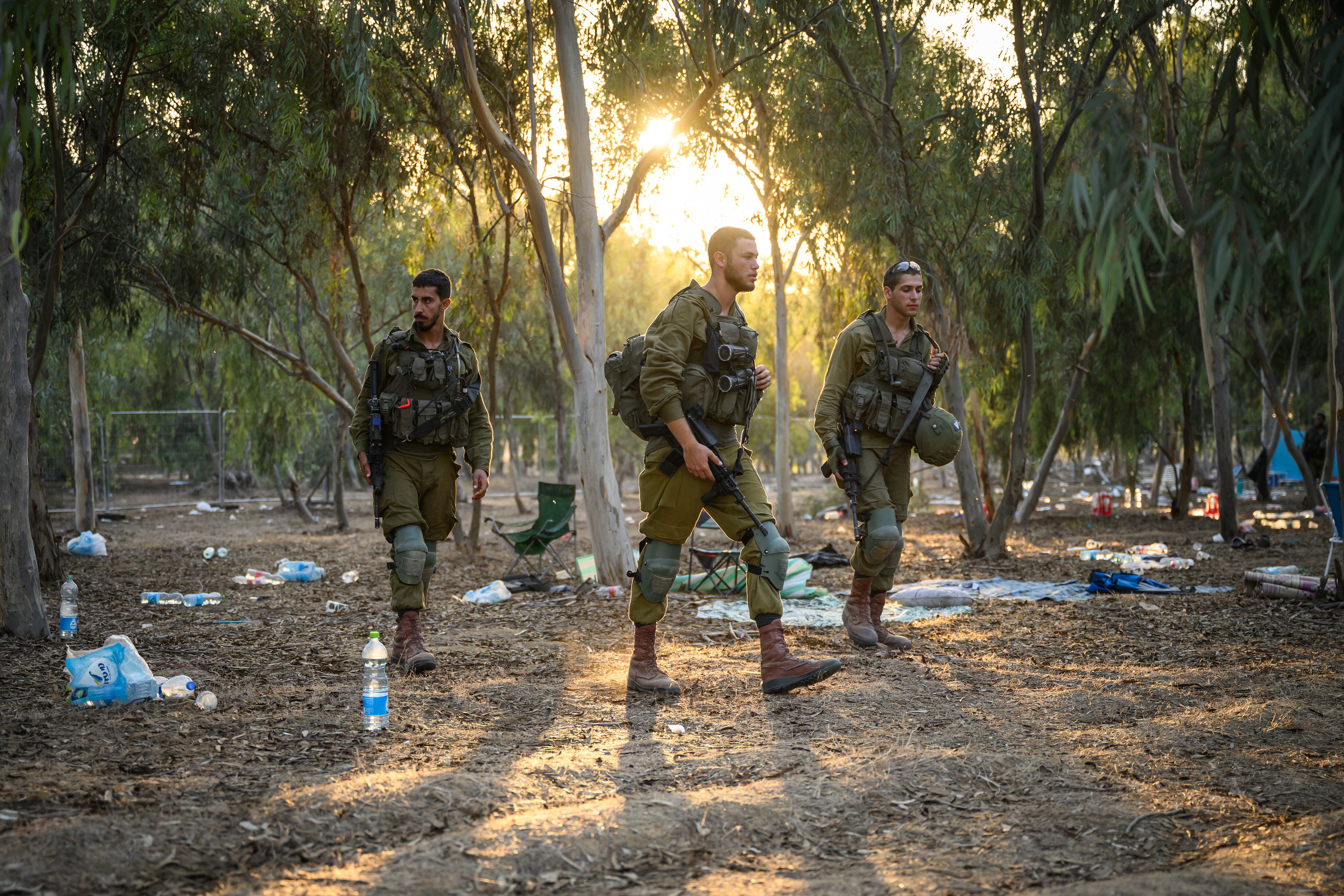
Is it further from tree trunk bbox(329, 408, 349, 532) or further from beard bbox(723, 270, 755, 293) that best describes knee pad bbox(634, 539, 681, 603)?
tree trunk bbox(329, 408, 349, 532)

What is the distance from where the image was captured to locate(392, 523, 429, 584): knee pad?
4879 millimetres

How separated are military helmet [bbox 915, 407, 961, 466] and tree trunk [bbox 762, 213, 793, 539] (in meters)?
7.49

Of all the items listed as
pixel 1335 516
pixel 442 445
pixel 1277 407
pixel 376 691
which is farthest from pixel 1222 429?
pixel 376 691

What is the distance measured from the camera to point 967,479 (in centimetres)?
1048

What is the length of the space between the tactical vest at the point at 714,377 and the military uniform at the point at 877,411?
892 millimetres

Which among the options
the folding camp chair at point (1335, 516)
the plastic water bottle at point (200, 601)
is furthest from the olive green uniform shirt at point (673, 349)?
the plastic water bottle at point (200, 601)

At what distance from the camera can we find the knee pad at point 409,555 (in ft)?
16.0

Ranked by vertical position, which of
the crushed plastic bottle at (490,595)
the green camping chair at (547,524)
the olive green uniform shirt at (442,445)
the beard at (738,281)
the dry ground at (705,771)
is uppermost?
the beard at (738,281)

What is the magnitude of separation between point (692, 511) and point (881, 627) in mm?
1849

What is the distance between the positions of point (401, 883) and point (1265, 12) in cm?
288

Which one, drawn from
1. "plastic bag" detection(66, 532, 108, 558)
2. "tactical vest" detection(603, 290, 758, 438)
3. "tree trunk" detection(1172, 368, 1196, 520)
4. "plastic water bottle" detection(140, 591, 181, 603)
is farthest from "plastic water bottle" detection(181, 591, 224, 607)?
"tree trunk" detection(1172, 368, 1196, 520)

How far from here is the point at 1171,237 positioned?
8.71m

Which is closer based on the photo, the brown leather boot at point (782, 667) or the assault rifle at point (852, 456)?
the brown leather boot at point (782, 667)

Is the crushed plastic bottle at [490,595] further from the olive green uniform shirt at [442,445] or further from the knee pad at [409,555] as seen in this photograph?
the knee pad at [409,555]
